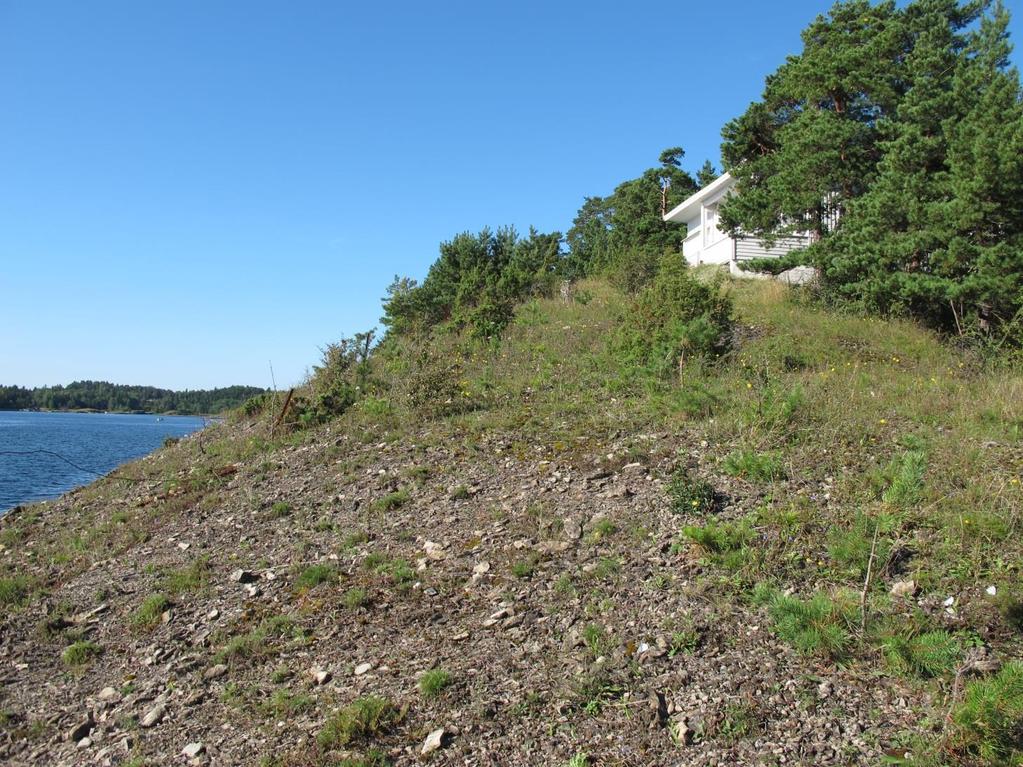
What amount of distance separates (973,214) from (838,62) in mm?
6315

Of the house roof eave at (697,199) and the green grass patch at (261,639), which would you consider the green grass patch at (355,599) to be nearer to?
the green grass patch at (261,639)

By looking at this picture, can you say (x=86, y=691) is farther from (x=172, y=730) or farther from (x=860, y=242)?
(x=860, y=242)

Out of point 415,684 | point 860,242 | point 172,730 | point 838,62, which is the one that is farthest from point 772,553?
point 838,62

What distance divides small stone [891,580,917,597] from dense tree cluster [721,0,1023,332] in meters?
8.51

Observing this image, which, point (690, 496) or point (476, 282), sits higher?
point (476, 282)

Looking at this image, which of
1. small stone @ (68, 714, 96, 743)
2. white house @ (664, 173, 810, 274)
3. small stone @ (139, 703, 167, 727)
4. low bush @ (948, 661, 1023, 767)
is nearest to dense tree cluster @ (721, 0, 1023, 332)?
white house @ (664, 173, 810, 274)

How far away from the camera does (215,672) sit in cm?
526

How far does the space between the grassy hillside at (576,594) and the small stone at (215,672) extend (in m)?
0.03

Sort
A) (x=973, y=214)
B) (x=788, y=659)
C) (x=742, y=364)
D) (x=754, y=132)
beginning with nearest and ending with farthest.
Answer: (x=788, y=659), (x=742, y=364), (x=973, y=214), (x=754, y=132)

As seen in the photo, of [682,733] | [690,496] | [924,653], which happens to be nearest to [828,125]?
[690,496]

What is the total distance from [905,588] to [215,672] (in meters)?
5.04

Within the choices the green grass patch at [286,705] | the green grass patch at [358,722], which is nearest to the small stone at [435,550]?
the green grass patch at [286,705]

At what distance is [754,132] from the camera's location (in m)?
21.0

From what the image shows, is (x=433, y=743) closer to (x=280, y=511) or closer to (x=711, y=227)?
(x=280, y=511)
